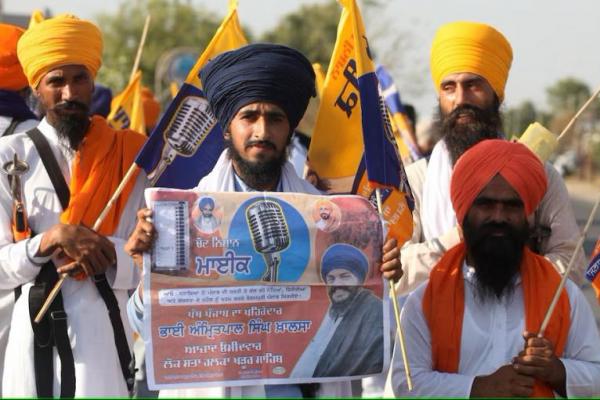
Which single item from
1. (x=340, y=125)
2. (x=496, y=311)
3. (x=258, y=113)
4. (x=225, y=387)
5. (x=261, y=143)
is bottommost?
(x=225, y=387)

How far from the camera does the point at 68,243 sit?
5.14m

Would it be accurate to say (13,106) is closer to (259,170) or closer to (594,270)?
(259,170)

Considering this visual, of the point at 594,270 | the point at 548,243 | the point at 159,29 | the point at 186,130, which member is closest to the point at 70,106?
the point at 186,130

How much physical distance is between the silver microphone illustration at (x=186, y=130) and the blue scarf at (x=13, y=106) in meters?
1.32

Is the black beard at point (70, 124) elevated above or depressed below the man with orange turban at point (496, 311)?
above

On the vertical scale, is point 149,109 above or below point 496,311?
above

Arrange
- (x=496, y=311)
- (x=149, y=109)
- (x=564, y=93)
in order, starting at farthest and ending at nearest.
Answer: (x=564, y=93) < (x=149, y=109) < (x=496, y=311)

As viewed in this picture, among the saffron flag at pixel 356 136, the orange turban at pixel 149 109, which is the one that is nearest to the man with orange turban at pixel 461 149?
the saffron flag at pixel 356 136

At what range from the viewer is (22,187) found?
17.7ft

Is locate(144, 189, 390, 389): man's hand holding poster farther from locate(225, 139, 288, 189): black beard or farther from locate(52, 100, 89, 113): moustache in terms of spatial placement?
locate(52, 100, 89, 113): moustache

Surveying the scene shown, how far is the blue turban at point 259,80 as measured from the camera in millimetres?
4633

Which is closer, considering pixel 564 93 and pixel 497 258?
pixel 497 258

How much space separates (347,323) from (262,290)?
1.00ft

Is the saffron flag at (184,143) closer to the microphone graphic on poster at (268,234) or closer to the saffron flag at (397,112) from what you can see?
the microphone graphic on poster at (268,234)
